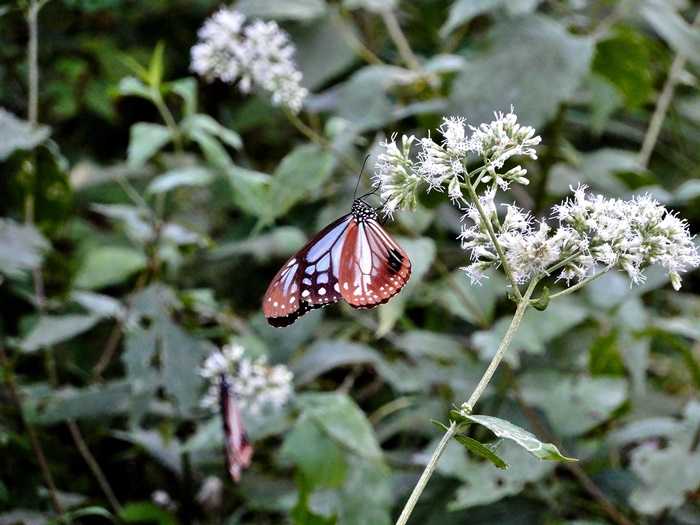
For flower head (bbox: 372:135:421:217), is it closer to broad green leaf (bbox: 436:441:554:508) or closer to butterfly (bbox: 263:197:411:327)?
butterfly (bbox: 263:197:411:327)

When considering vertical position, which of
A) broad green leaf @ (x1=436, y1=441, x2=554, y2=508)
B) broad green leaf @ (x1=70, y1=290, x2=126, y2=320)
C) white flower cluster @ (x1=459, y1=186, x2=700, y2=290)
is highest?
white flower cluster @ (x1=459, y1=186, x2=700, y2=290)

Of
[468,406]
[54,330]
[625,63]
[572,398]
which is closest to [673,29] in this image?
[625,63]

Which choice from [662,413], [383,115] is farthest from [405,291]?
[662,413]

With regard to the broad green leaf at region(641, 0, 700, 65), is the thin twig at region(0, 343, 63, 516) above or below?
below

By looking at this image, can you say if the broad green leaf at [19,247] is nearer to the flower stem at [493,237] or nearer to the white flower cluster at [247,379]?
the white flower cluster at [247,379]

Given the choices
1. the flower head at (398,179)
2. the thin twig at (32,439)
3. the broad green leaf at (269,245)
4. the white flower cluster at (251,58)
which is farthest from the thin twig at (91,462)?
the flower head at (398,179)

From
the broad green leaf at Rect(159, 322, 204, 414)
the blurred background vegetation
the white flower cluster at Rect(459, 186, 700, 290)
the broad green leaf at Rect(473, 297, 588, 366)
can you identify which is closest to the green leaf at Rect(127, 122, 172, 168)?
the blurred background vegetation

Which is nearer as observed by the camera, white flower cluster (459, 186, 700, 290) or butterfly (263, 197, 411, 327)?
white flower cluster (459, 186, 700, 290)
